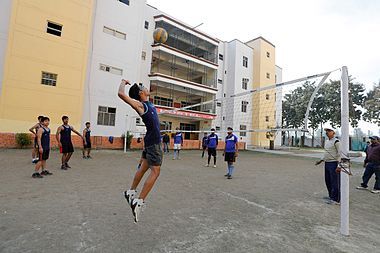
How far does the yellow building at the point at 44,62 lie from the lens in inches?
560

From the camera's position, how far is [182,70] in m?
28.2

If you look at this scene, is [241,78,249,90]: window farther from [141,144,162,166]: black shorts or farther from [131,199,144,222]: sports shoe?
[131,199,144,222]: sports shoe

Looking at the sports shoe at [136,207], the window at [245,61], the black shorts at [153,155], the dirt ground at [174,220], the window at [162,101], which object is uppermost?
the window at [245,61]

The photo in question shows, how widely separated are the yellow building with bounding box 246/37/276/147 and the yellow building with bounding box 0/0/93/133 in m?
21.5

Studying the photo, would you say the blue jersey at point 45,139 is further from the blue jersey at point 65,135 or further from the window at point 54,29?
the window at point 54,29


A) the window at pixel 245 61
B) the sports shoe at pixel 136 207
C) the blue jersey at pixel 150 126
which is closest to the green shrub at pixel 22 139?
the blue jersey at pixel 150 126

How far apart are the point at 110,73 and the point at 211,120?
13840 millimetres

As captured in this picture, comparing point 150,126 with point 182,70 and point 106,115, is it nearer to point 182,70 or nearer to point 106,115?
point 106,115

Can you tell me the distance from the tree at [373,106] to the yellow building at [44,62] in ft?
Answer: 130

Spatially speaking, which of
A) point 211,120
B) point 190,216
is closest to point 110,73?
point 211,120

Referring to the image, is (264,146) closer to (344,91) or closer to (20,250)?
(344,91)

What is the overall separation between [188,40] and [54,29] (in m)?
16.0

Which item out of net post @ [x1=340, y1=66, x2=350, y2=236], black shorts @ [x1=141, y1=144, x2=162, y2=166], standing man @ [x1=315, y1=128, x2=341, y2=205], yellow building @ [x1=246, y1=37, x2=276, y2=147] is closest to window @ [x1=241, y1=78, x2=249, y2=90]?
yellow building @ [x1=246, y1=37, x2=276, y2=147]

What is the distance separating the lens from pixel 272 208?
447 cm
